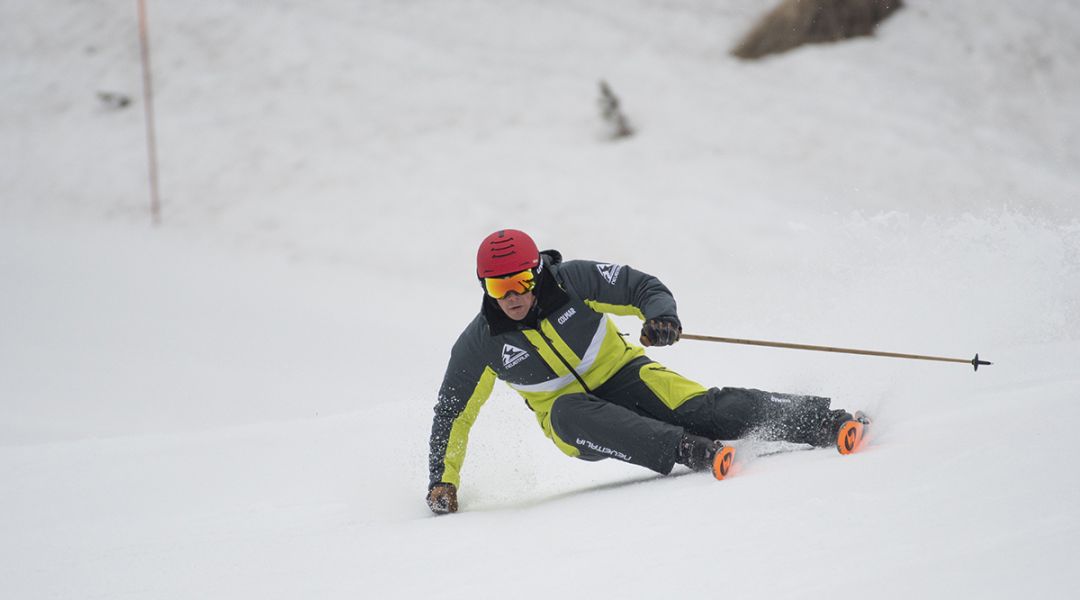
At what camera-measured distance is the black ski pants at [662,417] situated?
3824 mm

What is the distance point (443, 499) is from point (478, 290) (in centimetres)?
563

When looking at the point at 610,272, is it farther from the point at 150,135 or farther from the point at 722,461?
the point at 150,135

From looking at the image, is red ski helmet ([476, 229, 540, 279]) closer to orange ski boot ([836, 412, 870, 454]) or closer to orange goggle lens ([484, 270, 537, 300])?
orange goggle lens ([484, 270, 537, 300])

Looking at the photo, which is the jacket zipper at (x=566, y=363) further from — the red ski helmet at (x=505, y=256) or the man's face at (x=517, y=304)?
the red ski helmet at (x=505, y=256)

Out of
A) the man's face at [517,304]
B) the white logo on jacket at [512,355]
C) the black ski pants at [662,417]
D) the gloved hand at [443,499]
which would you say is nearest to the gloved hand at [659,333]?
the black ski pants at [662,417]

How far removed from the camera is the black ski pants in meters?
3.82

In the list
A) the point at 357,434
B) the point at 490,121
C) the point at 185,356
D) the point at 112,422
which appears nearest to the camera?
the point at 357,434

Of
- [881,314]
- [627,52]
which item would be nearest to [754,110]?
[627,52]

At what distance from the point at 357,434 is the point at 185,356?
3198 mm

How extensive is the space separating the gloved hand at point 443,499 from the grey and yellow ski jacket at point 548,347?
0.06m

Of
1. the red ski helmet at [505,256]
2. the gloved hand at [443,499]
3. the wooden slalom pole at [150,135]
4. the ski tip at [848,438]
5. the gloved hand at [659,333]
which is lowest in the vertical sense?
the gloved hand at [443,499]

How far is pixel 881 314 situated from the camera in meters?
6.68

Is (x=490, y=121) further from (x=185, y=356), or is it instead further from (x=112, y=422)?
(x=112, y=422)

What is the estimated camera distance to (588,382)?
4.34 meters
